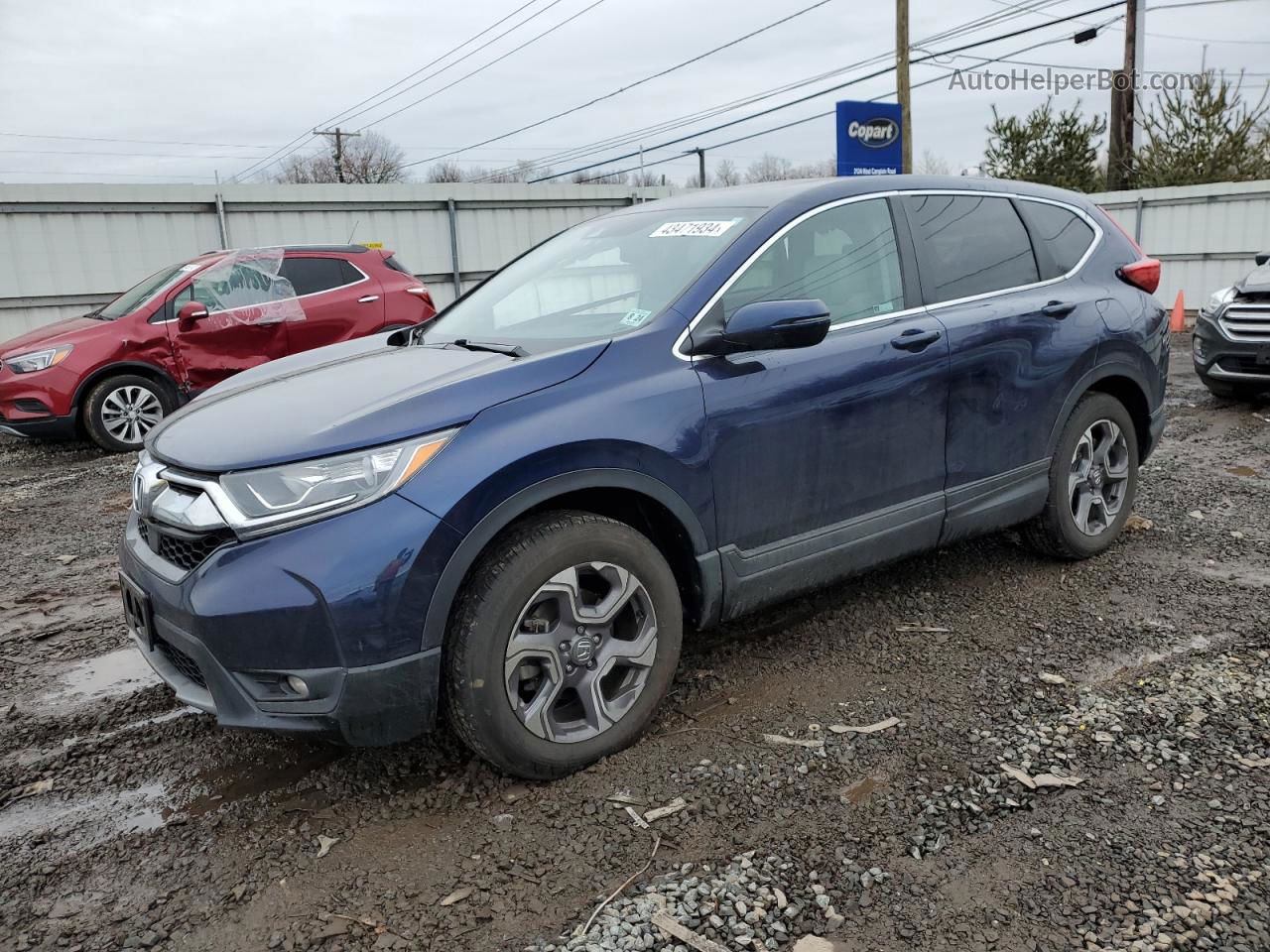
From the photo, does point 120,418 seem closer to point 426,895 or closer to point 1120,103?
point 426,895

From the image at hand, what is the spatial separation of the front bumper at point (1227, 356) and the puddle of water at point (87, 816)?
8787mm

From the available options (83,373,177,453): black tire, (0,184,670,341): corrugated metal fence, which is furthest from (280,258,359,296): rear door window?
(0,184,670,341): corrugated metal fence

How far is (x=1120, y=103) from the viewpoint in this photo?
85.5 feet

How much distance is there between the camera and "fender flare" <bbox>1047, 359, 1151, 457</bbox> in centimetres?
425

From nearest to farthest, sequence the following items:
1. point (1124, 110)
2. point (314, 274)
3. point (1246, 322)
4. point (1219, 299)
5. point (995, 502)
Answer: point (995, 502) → point (1246, 322) → point (1219, 299) → point (314, 274) → point (1124, 110)

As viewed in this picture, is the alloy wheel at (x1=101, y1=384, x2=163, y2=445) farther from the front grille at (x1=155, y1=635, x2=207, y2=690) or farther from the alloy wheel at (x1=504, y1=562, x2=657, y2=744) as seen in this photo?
the alloy wheel at (x1=504, y1=562, x2=657, y2=744)

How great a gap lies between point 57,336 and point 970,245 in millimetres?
8159

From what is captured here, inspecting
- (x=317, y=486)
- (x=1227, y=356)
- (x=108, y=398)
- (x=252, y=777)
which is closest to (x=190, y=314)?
(x=108, y=398)

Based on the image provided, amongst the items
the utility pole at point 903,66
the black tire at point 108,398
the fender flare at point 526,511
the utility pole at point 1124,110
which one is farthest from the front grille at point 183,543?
the utility pole at point 1124,110

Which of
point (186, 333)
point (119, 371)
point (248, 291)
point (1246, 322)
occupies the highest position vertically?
point (248, 291)

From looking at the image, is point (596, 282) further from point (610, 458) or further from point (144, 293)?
point (144, 293)

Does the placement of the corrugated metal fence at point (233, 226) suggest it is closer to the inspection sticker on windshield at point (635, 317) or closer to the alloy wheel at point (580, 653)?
the inspection sticker on windshield at point (635, 317)

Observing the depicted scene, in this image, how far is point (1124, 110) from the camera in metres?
26.0

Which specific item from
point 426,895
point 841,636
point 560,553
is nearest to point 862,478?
point 841,636
